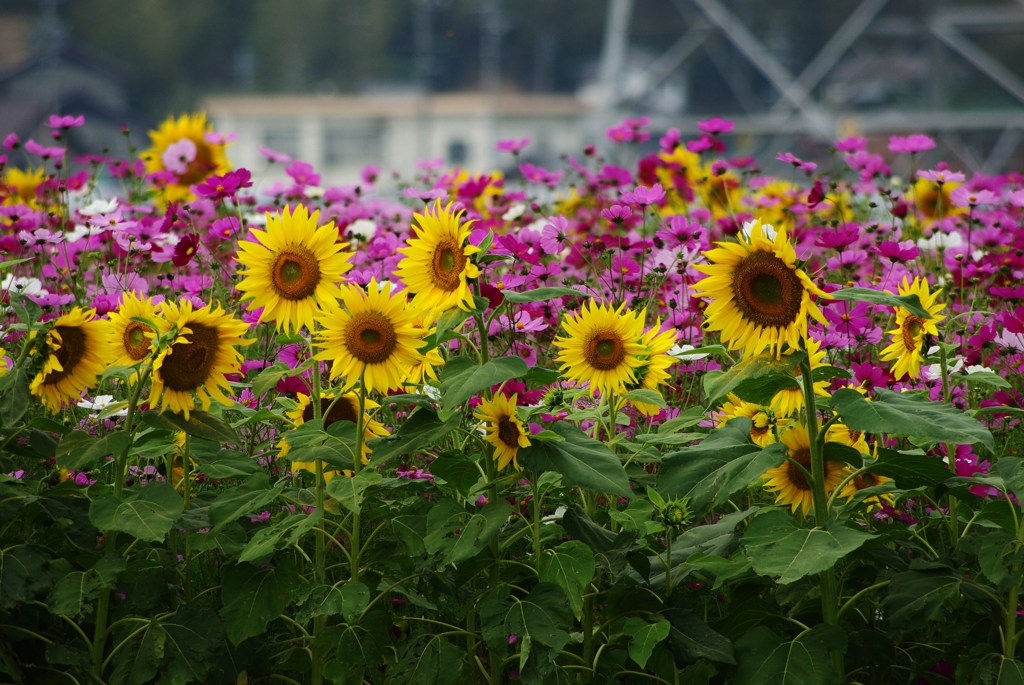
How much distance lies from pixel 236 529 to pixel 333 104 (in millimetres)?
42435

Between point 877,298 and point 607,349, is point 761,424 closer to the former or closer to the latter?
point 607,349

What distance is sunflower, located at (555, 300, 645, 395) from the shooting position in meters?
2.24

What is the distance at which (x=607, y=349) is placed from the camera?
224 centimetres

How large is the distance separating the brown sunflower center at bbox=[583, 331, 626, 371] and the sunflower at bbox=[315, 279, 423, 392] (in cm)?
32

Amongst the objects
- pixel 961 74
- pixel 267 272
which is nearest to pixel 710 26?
pixel 961 74

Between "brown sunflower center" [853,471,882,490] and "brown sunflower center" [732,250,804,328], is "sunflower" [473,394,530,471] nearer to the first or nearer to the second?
"brown sunflower center" [732,250,804,328]

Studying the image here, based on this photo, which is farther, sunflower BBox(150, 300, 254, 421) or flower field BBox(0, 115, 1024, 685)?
sunflower BBox(150, 300, 254, 421)

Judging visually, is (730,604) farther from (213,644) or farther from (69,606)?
(69,606)

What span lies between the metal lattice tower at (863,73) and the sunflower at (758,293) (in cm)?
1195

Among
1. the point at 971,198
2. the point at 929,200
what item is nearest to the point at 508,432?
the point at 971,198

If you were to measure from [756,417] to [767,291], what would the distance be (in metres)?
0.41

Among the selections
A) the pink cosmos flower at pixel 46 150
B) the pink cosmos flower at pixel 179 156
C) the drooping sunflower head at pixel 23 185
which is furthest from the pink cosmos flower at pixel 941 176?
the drooping sunflower head at pixel 23 185

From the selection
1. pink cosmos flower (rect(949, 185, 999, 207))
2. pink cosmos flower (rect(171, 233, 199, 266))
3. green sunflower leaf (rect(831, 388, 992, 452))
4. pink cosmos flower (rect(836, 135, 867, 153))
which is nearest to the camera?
green sunflower leaf (rect(831, 388, 992, 452))

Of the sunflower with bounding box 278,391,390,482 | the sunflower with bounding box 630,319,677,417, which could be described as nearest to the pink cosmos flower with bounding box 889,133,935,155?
the sunflower with bounding box 630,319,677,417
